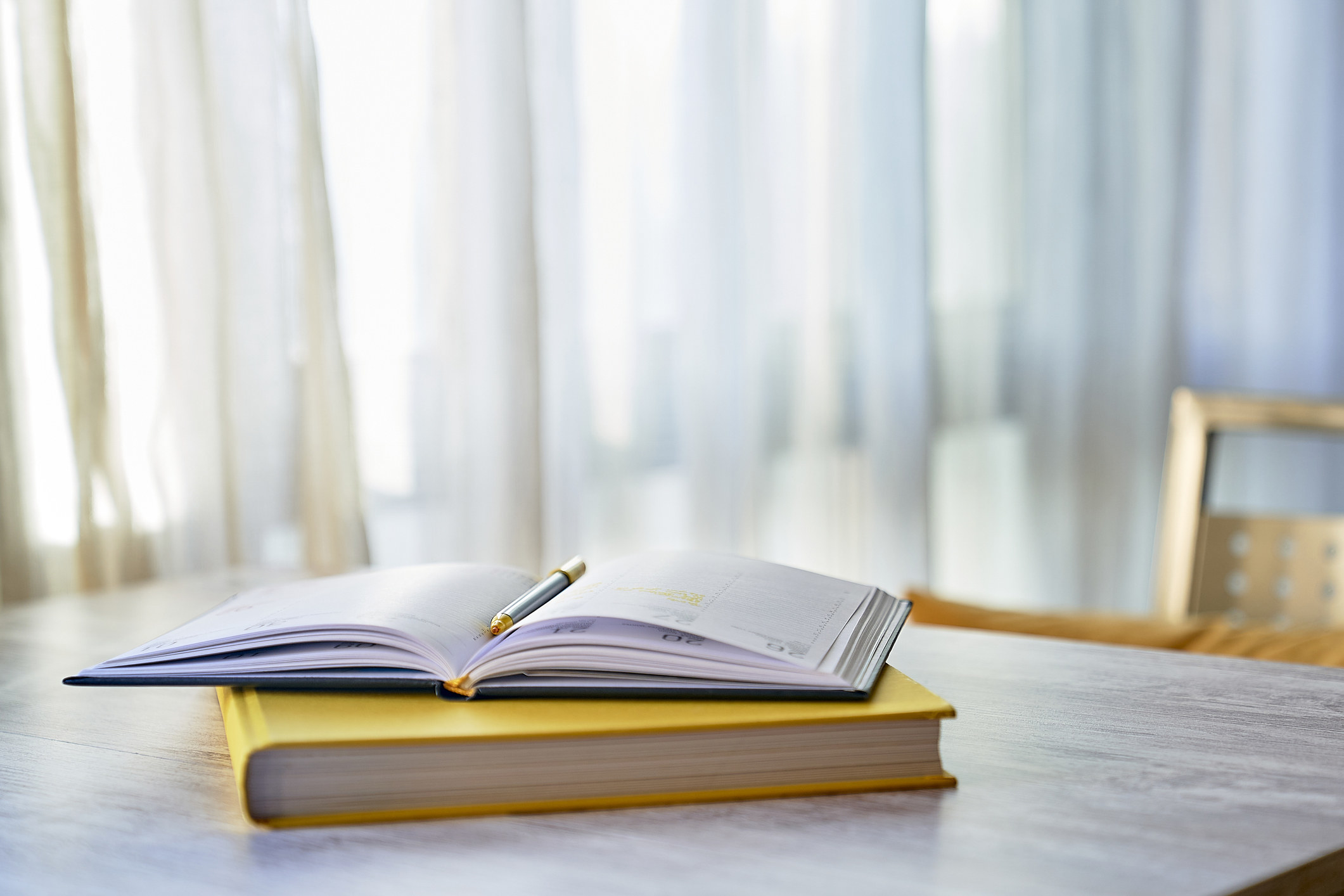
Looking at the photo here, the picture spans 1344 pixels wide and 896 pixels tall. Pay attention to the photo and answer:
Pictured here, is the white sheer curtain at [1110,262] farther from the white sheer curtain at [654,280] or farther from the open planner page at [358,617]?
the open planner page at [358,617]

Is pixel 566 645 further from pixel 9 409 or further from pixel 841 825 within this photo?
pixel 9 409

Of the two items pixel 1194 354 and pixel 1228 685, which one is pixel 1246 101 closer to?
pixel 1194 354

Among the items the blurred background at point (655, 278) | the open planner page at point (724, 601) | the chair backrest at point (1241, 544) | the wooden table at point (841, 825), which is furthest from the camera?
the chair backrest at point (1241, 544)

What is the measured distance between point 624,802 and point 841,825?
10 cm

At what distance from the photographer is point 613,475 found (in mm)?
1960

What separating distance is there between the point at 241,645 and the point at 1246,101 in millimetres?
2540

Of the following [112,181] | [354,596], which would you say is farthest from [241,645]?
[112,181]

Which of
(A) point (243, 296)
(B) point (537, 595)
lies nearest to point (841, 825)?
(B) point (537, 595)

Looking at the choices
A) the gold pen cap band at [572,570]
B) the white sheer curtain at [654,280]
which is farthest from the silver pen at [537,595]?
the white sheer curtain at [654,280]

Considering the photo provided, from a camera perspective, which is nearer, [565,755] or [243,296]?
[565,755]

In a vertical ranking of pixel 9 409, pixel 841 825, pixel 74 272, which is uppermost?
pixel 74 272

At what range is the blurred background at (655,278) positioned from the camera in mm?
1266

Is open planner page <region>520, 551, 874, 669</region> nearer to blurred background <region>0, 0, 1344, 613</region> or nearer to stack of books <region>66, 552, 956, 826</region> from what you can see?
stack of books <region>66, 552, 956, 826</region>

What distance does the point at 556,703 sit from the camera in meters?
0.56
